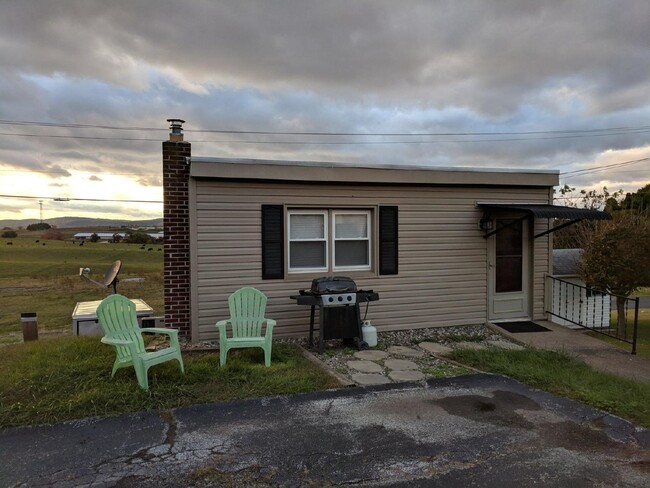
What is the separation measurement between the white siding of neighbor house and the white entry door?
0.49 ft

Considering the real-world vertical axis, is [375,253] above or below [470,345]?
above

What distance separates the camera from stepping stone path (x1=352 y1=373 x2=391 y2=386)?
4680mm

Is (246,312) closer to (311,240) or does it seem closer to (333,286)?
(333,286)

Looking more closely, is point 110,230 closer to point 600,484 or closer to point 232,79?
point 232,79

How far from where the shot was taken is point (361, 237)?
7.27 meters

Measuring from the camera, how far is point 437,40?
32.4ft

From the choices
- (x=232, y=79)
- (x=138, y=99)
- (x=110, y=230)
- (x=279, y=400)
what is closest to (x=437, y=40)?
(x=232, y=79)

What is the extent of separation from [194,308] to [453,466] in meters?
4.53

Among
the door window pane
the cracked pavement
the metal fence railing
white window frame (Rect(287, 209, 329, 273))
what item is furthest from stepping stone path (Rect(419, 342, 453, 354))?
the metal fence railing

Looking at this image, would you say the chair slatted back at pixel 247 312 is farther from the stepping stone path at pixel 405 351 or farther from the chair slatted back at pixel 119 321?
the stepping stone path at pixel 405 351

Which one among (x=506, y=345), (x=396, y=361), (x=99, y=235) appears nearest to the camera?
(x=396, y=361)

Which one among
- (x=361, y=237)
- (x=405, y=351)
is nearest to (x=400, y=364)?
(x=405, y=351)

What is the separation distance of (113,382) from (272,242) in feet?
10.1

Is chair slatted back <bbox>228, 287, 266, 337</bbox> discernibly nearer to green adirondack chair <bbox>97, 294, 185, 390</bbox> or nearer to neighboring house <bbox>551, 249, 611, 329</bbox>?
green adirondack chair <bbox>97, 294, 185, 390</bbox>
